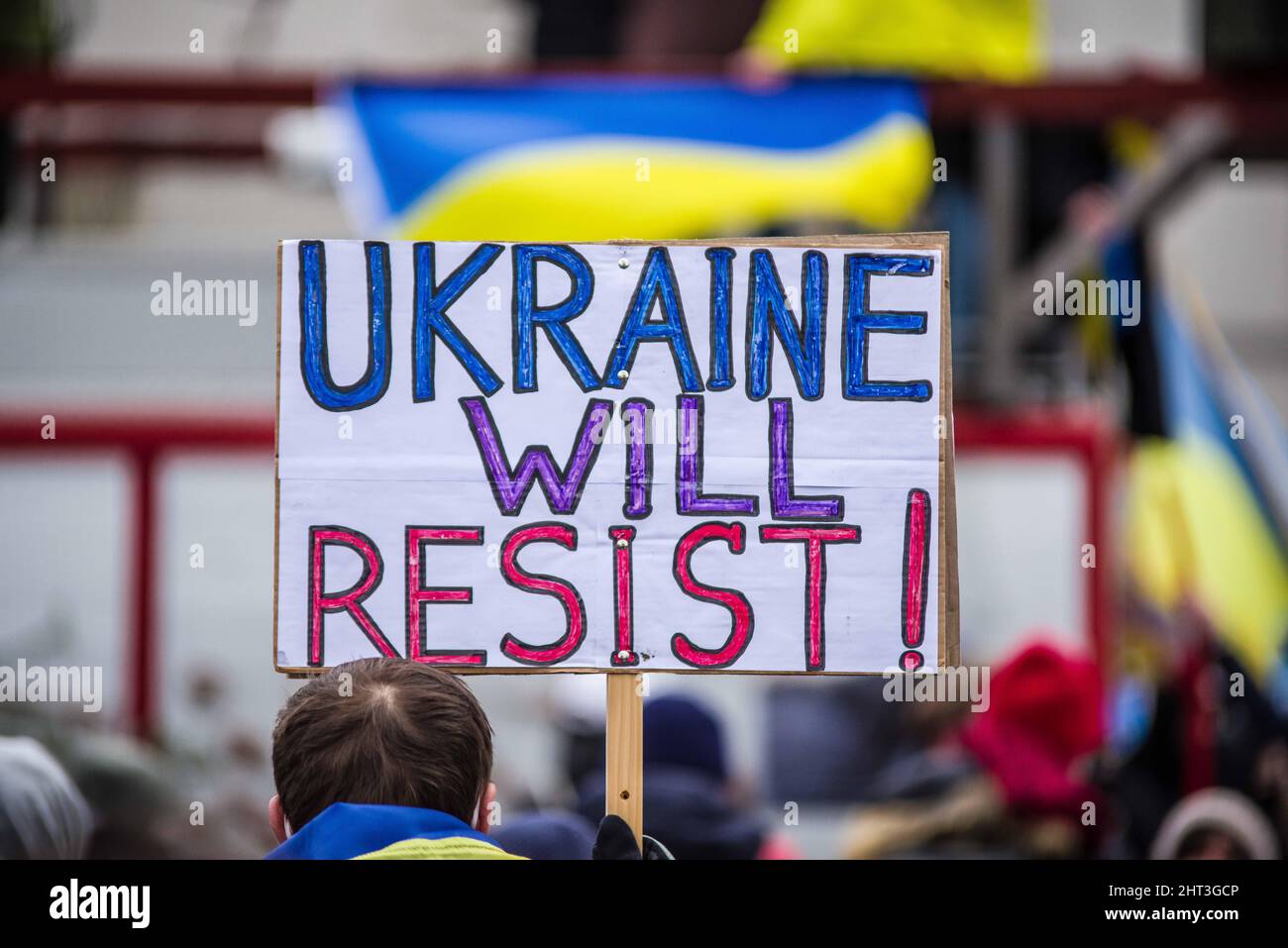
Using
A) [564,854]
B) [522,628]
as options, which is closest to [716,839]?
[564,854]

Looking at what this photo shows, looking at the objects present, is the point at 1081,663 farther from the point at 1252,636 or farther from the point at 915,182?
the point at 915,182

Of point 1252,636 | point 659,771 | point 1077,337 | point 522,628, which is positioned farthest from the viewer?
point 1077,337

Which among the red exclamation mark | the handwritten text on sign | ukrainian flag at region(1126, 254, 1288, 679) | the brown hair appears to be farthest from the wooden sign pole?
ukrainian flag at region(1126, 254, 1288, 679)

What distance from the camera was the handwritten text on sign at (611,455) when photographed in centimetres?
206

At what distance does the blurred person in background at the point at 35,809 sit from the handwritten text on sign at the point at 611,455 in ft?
1.94

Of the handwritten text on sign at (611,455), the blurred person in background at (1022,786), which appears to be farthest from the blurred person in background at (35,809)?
the blurred person in background at (1022,786)

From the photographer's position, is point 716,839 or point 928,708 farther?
point 928,708

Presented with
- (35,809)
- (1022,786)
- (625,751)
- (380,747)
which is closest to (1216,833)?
(1022,786)

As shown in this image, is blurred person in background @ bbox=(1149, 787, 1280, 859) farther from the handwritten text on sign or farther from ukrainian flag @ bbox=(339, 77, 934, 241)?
ukrainian flag @ bbox=(339, 77, 934, 241)

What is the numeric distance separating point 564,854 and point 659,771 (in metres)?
1.41

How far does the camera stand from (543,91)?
452 centimetres

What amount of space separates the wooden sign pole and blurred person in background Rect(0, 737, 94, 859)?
3.01 ft

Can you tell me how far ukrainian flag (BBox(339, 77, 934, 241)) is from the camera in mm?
4434

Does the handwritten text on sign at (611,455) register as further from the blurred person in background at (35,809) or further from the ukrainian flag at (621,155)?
the ukrainian flag at (621,155)
